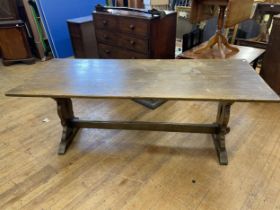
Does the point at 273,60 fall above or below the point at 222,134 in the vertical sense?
above

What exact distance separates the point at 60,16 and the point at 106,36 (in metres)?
1.52

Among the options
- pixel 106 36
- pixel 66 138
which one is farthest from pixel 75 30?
pixel 66 138

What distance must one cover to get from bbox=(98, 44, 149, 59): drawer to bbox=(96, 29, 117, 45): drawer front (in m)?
0.07

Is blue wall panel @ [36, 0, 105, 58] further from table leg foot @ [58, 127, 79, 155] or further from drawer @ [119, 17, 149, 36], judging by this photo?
table leg foot @ [58, 127, 79, 155]

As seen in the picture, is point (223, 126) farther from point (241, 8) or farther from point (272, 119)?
point (241, 8)

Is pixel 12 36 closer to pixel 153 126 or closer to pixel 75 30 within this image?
pixel 75 30

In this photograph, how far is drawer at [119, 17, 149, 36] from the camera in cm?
209

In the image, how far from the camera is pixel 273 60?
7.52 feet

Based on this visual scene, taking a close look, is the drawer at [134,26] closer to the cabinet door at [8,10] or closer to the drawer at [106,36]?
the drawer at [106,36]

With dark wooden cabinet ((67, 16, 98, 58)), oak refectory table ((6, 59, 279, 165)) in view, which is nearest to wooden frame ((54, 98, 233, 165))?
oak refectory table ((6, 59, 279, 165))

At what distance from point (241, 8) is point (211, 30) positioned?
1.68m

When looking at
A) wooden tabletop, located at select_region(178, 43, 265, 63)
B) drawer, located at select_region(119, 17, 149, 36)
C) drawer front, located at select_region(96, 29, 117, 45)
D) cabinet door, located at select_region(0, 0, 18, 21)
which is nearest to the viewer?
drawer, located at select_region(119, 17, 149, 36)

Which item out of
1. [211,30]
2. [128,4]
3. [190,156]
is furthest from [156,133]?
[128,4]

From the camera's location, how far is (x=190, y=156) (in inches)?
69.6
